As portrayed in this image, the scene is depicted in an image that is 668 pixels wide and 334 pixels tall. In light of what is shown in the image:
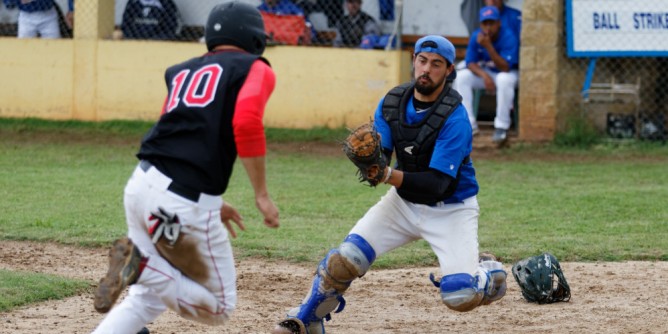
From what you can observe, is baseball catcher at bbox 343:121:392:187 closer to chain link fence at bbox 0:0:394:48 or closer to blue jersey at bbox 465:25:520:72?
blue jersey at bbox 465:25:520:72

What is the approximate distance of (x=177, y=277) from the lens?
501 cm

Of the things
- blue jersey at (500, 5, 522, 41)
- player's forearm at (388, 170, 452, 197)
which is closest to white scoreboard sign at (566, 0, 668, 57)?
blue jersey at (500, 5, 522, 41)

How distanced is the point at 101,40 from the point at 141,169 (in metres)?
11.0

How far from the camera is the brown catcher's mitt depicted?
224 inches

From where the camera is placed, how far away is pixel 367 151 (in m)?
5.68

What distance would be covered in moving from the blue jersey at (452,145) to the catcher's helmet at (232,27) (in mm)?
1248

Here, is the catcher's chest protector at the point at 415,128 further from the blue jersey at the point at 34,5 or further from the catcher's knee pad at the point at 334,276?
the blue jersey at the point at 34,5

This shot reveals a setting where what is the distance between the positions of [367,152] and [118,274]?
57.8 inches

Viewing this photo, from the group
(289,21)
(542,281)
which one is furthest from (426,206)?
(289,21)

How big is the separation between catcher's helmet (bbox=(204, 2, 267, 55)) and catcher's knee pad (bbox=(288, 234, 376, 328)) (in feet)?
4.46

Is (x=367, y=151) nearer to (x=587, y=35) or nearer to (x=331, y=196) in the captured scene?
(x=331, y=196)

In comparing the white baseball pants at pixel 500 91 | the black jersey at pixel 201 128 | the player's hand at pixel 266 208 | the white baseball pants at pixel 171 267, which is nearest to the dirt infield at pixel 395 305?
the white baseball pants at pixel 171 267

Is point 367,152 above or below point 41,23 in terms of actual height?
above

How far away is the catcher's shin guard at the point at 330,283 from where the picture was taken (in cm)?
602
